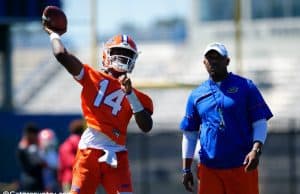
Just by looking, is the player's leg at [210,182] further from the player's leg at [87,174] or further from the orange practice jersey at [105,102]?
the player's leg at [87,174]

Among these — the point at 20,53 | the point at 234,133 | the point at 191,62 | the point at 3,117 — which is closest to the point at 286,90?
the point at 191,62

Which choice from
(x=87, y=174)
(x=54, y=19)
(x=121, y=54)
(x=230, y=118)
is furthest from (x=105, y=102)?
(x=230, y=118)

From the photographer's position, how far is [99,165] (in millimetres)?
7633

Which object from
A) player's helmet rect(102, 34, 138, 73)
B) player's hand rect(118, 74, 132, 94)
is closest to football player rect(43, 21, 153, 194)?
player's helmet rect(102, 34, 138, 73)

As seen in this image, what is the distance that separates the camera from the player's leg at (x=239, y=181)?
7.80 metres

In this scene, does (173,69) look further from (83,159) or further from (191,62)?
(83,159)

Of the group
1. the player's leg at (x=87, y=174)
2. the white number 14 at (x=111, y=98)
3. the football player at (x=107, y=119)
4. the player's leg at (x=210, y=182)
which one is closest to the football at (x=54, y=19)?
the football player at (x=107, y=119)

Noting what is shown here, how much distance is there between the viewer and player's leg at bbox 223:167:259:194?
7.80 meters

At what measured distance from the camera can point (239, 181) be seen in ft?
25.6

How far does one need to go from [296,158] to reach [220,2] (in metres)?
20.2

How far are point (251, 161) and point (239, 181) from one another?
34 cm

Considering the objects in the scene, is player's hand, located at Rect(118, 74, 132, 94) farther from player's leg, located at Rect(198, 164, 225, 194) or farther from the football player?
player's leg, located at Rect(198, 164, 225, 194)

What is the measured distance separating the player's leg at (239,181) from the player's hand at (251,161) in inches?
8.8

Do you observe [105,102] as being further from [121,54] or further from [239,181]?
[239,181]
